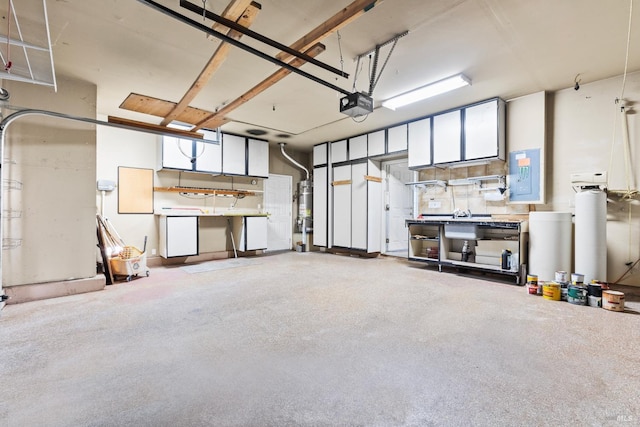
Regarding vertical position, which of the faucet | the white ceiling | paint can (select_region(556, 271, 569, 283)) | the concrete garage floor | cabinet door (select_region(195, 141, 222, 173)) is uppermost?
the white ceiling

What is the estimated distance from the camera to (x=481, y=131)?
15.2 ft

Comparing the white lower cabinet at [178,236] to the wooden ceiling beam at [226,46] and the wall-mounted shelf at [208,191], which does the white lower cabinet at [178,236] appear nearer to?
the wall-mounted shelf at [208,191]

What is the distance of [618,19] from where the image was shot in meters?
2.67

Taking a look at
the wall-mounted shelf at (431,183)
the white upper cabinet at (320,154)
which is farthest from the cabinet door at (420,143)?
the white upper cabinet at (320,154)

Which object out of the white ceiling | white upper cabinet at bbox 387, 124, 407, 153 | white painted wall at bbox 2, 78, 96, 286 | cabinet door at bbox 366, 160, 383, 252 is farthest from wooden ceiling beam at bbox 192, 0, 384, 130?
cabinet door at bbox 366, 160, 383, 252

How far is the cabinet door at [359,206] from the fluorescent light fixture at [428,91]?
205 cm

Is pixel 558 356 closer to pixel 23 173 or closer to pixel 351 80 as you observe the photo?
pixel 351 80

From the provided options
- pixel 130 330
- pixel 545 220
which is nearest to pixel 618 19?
pixel 545 220

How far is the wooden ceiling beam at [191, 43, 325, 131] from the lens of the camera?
9.30 ft

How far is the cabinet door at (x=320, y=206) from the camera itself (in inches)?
290

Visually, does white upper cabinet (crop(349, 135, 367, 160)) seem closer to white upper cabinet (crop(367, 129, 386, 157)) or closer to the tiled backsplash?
white upper cabinet (crop(367, 129, 386, 157))

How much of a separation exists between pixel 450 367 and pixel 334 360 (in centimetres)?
76

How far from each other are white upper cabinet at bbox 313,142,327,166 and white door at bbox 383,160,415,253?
64.1 inches

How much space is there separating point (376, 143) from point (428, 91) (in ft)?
7.13
